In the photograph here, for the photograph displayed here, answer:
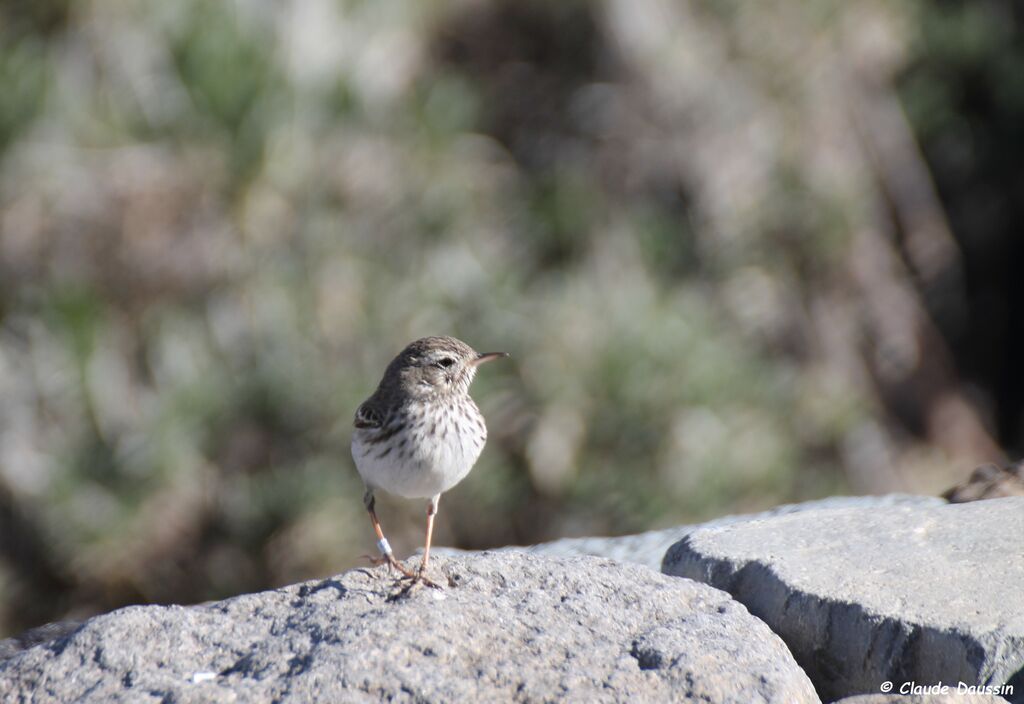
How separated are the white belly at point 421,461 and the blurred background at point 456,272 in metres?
6.11

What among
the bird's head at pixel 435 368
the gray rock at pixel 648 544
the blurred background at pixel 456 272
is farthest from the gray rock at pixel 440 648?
the blurred background at pixel 456 272

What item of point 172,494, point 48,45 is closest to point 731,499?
point 172,494

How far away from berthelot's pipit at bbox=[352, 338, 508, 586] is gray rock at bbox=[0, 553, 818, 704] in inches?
21.8

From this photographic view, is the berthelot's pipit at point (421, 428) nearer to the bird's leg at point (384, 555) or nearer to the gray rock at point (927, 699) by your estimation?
the bird's leg at point (384, 555)

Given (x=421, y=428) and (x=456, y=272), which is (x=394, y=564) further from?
(x=456, y=272)

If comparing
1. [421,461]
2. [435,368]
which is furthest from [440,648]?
[435,368]

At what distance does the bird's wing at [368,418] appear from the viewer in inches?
206

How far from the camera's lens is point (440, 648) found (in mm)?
3830

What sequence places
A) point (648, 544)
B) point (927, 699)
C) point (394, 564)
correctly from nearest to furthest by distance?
point (927, 699) → point (394, 564) → point (648, 544)

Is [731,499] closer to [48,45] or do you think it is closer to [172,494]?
[172,494]

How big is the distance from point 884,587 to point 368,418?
212cm

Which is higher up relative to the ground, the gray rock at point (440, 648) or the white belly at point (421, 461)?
the white belly at point (421, 461)

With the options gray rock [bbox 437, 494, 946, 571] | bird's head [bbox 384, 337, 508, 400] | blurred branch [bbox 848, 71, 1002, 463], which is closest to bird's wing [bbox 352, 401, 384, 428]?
bird's head [bbox 384, 337, 508, 400]

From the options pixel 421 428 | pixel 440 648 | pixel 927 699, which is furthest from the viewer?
pixel 421 428
